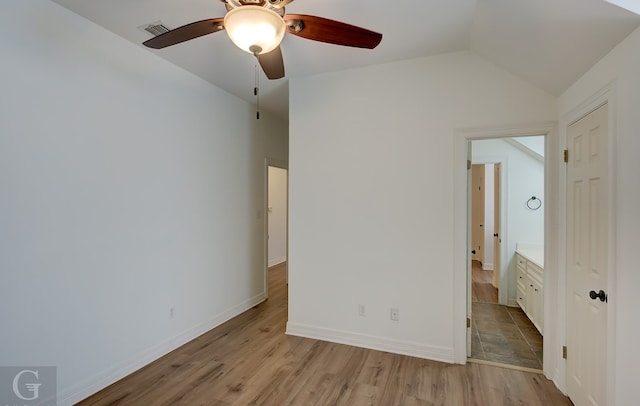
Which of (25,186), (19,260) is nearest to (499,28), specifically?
(25,186)

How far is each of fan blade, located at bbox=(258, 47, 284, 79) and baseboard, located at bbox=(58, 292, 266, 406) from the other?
101 inches

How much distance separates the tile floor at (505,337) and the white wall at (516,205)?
17.8 inches

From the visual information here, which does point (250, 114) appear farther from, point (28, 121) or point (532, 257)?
point (532, 257)

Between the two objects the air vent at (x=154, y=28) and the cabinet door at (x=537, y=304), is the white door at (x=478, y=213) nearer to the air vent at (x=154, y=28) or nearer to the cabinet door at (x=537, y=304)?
the cabinet door at (x=537, y=304)

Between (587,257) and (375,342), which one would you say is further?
(375,342)

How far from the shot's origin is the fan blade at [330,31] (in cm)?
145

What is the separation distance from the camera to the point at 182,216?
3.03 meters

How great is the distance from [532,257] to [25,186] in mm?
4734

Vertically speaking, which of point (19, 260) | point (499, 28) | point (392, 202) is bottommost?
point (19, 260)

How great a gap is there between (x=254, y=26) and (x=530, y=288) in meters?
3.96

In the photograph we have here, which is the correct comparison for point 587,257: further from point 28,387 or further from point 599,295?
point 28,387

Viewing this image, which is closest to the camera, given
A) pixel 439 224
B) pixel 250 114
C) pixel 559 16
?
pixel 559 16

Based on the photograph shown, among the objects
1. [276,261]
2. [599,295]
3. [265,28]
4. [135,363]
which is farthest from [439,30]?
Result: [276,261]

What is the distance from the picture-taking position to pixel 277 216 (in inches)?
267
